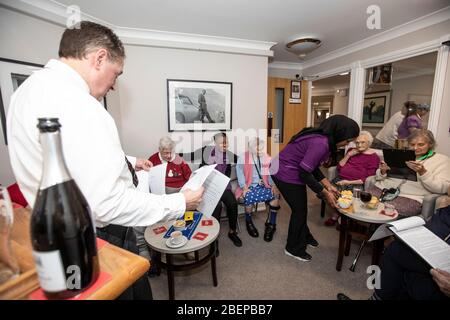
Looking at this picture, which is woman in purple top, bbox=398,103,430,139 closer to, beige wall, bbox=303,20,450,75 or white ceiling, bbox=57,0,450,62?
beige wall, bbox=303,20,450,75

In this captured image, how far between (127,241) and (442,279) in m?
1.49

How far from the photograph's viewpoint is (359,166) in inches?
110

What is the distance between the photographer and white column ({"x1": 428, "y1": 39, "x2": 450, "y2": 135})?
7.68ft

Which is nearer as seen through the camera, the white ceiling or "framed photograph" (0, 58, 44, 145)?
"framed photograph" (0, 58, 44, 145)

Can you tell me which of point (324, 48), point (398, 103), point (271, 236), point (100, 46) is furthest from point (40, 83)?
point (398, 103)

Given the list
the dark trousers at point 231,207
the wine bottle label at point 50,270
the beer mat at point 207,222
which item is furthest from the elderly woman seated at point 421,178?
the wine bottle label at point 50,270

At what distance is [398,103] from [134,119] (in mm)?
5963

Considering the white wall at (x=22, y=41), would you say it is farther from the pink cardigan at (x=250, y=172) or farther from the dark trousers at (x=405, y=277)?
the dark trousers at (x=405, y=277)

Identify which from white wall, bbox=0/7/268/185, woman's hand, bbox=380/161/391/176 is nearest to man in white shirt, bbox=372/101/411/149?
woman's hand, bbox=380/161/391/176

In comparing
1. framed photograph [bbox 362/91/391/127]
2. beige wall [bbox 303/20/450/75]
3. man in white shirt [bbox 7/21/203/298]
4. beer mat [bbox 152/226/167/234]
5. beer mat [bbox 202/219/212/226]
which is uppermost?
beige wall [bbox 303/20/450/75]

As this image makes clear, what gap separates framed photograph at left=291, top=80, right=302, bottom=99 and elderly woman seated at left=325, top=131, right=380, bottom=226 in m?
1.96

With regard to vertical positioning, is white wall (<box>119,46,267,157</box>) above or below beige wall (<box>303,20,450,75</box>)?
below

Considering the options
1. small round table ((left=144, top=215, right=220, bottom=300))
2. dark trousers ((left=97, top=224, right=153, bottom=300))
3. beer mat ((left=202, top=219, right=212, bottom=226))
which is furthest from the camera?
beer mat ((left=202, top=219, right=212, bottom=226))

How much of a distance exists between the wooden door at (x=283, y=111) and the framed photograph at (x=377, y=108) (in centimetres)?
222
